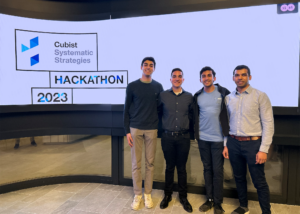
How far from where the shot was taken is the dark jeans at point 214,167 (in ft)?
7.75

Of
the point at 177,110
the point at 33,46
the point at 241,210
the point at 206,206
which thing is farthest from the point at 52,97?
the point at 241,210

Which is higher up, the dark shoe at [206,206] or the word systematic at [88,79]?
the word systematic at [88,79]

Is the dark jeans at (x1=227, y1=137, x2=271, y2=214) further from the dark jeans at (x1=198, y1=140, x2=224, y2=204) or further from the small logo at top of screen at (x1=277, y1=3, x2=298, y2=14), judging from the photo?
the small logo at top of screen at (x1=277, y1=3, x2=298, y2=14)

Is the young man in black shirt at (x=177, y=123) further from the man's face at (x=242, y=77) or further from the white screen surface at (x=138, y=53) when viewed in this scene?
the man's face at (x=242, y=77)

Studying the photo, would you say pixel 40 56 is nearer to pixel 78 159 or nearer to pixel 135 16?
pixel 135 16

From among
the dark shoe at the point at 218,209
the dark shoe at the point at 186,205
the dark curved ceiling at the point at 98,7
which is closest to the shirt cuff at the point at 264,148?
the dark shoe at the point at 218,209

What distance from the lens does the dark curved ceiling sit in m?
2.75

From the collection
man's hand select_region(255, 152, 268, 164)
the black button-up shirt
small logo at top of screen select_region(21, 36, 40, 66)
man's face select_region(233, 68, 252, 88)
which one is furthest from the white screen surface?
man's hand select_region(255, 152, 268, 164)

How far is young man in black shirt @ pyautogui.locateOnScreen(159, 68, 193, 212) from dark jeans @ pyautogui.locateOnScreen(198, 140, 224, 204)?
0.73ft

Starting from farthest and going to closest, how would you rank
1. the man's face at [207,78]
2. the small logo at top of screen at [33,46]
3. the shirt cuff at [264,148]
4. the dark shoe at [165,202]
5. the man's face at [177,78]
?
the small logo at top of screen at [33,46], the dark shoe at [165,202], the man's face at [177,78], the man's face at [207,78], the shirt cuff at [264,148]

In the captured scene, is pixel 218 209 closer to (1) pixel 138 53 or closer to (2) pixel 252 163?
(2) pixel 252 163

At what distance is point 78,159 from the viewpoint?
3455 mm

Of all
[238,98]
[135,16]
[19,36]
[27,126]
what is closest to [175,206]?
[238,98]

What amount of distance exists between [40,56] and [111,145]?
5.60ft
